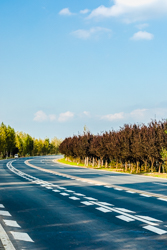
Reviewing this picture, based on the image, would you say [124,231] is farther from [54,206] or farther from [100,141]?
[100,141]

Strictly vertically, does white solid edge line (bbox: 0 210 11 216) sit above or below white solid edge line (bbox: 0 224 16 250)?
below

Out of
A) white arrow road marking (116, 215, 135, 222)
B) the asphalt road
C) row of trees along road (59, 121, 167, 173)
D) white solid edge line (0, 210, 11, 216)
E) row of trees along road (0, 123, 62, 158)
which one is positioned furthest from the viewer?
row of trees along road (0, 123, 62, 158)

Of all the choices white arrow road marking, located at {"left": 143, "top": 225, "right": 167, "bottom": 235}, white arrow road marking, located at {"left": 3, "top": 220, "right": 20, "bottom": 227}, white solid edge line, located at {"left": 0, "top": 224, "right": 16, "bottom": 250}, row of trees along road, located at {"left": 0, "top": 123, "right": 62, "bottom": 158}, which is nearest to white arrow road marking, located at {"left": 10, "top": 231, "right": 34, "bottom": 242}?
white solid edge line, located at {"left": 0, "top": 224, "right": 16, "bottom": 250}

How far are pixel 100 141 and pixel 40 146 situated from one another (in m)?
123

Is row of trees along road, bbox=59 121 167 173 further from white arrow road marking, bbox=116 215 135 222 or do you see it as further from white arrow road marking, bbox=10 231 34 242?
white arrow road marking, bbox=10 231 34 242

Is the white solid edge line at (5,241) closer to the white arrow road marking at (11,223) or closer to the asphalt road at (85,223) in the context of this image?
the asphalt road at (85,223)

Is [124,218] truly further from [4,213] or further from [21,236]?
[4,213]

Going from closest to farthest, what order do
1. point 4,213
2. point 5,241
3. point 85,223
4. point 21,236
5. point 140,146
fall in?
point 5,241 → point 21,236 → point 85,223 → point 4,213 → point 140,146

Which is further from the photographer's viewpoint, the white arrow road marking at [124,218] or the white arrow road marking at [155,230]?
the white arrow road marking at [124,218]

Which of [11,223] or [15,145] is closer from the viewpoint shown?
[11,223]

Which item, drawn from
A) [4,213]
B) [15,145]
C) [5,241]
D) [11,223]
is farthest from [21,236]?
[15,145]

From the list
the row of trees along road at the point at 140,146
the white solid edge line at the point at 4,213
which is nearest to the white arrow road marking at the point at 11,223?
the white solid edge line at the point at 4,213

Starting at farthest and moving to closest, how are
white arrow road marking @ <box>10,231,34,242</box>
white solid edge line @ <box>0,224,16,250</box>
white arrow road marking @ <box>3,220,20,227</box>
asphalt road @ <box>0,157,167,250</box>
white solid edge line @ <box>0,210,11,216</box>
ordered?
white solid edge line @ <box>0,210,11,216</box> < white arrow road marking @ <box>3,220,20,227</box> < white arrow road marking @ <box>10,231,34,242</box> < asphalt road @ <box>0,157,167,250</box> < white solid edge line @ <box>0,224,16,250</box>

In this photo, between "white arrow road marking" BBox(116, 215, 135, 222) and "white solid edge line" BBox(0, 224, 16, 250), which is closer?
"white solid edge line" BBox(0, 224, 16, 250)
